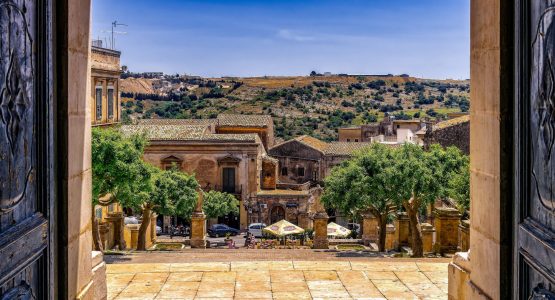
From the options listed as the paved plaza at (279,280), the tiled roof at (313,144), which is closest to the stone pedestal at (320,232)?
the paved plaza at (279,280)

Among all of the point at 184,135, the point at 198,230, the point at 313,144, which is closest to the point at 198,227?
the point at 198,230

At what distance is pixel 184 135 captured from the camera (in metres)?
39.9

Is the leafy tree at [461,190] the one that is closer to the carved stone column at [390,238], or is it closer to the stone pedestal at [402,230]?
the stone pedestal at [402,230]

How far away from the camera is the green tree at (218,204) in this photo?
1389 inches

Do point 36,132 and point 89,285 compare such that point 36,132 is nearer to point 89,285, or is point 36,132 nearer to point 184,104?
point 89,285

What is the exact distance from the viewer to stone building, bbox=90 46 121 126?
86.3ft

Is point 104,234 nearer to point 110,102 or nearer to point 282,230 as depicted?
point 282,230

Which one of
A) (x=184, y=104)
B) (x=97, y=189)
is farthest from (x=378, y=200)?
(x=184, y=104)

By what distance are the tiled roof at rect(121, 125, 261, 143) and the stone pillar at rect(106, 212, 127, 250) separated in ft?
64.1

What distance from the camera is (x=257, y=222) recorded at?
38281mm

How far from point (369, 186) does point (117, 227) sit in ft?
23.8

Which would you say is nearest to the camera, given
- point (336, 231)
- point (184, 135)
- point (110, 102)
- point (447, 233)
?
point (447, 233)

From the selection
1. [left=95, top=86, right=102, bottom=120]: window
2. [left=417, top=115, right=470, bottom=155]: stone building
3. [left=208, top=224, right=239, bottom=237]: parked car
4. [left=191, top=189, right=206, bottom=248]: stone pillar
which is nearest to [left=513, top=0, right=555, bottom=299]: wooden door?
[left=191, top=189, right=206, bottom=248]: stone pillar

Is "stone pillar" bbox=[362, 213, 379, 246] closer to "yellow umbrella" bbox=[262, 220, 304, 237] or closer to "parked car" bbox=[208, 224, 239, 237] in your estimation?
"yellow umbrella" bbox=[262, 220, 304, 237]
